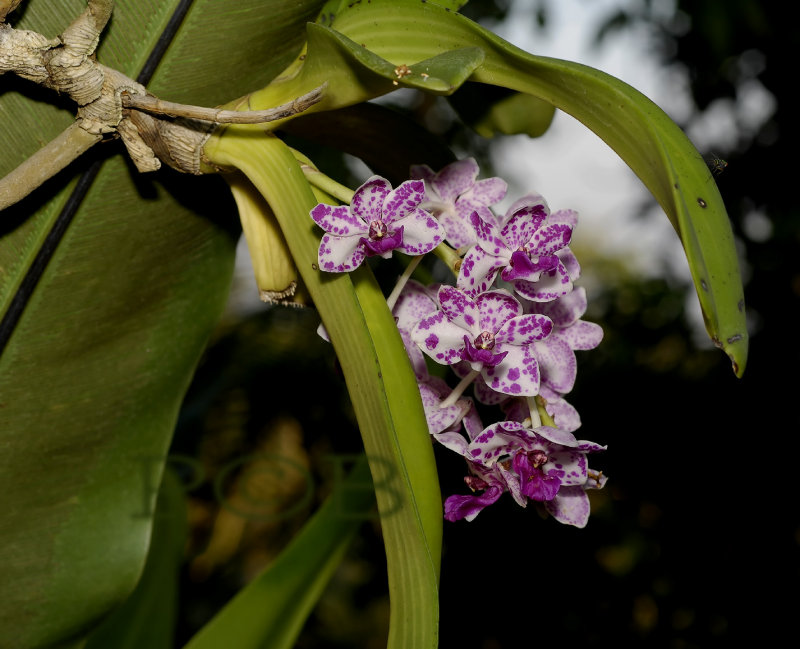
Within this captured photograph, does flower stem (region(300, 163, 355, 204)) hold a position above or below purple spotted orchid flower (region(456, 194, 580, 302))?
above

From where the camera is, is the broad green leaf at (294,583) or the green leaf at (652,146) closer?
the green leaf at (652,146)

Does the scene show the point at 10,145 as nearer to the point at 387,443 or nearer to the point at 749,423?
the point at 387,443

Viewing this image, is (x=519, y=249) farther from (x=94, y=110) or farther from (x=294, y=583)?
(x=294, y=583)

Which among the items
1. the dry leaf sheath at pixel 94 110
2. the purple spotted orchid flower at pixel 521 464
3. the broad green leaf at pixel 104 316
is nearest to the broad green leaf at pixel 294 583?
the broad green leaf at pixel 104 316

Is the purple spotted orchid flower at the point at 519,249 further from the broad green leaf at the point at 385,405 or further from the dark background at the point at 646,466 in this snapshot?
the dark background at the point at 646,466

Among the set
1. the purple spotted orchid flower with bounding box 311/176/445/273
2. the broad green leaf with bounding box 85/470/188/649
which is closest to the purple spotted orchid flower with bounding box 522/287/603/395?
the purple spotted orchid flower with bounding box 311/176/445/273

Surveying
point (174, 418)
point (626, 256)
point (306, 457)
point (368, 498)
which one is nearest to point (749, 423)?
point (306, 457)

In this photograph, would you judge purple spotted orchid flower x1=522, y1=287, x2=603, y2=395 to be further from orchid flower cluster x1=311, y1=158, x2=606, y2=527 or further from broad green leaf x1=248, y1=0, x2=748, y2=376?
broad green leaf x1=248, y1=0, x2=748, y2=376
